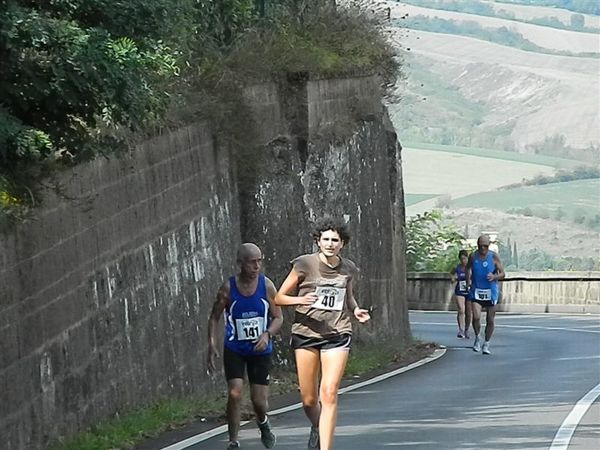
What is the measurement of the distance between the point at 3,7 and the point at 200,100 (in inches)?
355

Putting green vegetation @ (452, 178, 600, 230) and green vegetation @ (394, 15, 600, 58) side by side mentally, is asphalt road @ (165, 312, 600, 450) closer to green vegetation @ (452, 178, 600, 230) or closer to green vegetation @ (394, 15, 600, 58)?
green vegetation @ (452, 178, 600, 230)

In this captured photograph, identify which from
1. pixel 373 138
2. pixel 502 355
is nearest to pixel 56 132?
pixel 502 355

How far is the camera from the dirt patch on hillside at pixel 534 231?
252ft

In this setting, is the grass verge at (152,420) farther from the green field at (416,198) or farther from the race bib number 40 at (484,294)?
the green field at (416,198)

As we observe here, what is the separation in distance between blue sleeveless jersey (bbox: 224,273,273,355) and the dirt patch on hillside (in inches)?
2485

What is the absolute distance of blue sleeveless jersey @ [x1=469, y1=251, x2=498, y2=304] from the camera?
81.7 ft

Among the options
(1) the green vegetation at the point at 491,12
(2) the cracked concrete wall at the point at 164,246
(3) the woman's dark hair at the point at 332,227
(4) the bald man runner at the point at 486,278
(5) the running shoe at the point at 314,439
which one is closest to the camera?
(3) the woman's dark hair at the point at 332,227

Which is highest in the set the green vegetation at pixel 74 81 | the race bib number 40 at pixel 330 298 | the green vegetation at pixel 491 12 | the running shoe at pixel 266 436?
the green vegetation at pixel 74 81

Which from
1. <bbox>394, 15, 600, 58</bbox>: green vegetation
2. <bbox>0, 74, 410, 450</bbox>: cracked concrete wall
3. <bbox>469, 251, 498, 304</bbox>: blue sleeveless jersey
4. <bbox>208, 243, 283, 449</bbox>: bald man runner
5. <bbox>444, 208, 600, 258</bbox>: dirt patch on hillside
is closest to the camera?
<bbox>208, 243, 283, 449</bbox>: bald man runner

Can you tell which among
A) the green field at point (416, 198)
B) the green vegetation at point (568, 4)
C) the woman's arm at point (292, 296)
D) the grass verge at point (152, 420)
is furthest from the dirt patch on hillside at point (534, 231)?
the woman's arm at point (292, 296)

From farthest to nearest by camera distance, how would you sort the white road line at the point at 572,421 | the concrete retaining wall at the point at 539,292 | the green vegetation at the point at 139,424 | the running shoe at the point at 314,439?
the concrete retaining wall at the point at 539,292 < the green vegetation at the point at 139,424 < the white road line at the point at 572,421 < the running shoe at the point at 314,439

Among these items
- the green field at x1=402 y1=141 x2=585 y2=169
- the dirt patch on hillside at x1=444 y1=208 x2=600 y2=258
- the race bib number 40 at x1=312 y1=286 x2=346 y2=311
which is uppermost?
the race bib number 40 at x1=312 y1=286 x2=346 y2=311

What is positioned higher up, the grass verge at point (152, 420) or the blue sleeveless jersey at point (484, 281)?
the grass verge at point (152, 420)

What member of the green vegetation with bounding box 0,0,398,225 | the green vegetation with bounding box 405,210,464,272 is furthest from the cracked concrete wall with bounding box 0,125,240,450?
the green vegetation with bounding box 405,210,464,272
